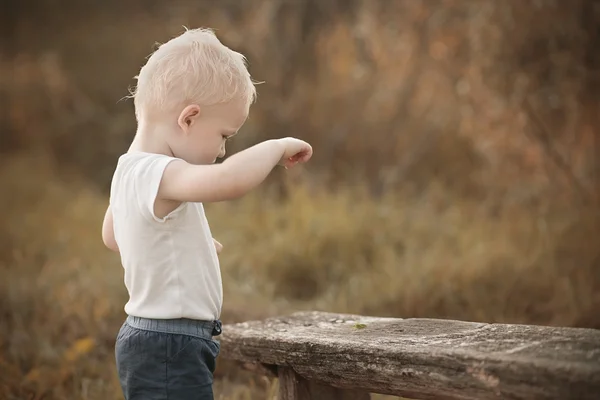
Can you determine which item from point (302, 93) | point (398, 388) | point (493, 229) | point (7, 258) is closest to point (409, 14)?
point (302, 93)

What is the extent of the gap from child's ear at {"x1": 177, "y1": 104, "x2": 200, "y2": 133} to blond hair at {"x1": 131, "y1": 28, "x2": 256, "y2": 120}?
0.02 m

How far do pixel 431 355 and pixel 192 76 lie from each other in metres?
0.87

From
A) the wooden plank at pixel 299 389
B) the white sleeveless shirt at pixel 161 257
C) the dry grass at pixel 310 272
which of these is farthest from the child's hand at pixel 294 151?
the dry grass at pixel 310 272

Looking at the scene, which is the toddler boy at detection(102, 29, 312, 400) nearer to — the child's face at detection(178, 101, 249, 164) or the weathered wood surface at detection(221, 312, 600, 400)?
the child's face at detection(178, 101, 249, 164)

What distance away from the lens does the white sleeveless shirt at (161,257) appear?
1854 mm

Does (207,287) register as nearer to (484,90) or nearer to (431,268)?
(431,268)

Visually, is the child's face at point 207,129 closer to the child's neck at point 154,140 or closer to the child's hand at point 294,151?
the child's neck at point 154,140

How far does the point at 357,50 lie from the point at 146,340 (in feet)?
20.5

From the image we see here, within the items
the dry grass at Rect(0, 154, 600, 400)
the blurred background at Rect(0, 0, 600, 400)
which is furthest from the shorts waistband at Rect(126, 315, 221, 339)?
the blurred background at Rect(0, 0, 600, 400)

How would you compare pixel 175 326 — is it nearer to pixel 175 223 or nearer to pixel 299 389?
pixel 175 223

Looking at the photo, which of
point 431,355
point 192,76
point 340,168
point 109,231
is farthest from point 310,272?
point 192,76

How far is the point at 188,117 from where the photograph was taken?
1875mm

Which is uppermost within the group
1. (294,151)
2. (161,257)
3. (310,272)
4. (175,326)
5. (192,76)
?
(310,272)

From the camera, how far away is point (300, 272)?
5.32 m
